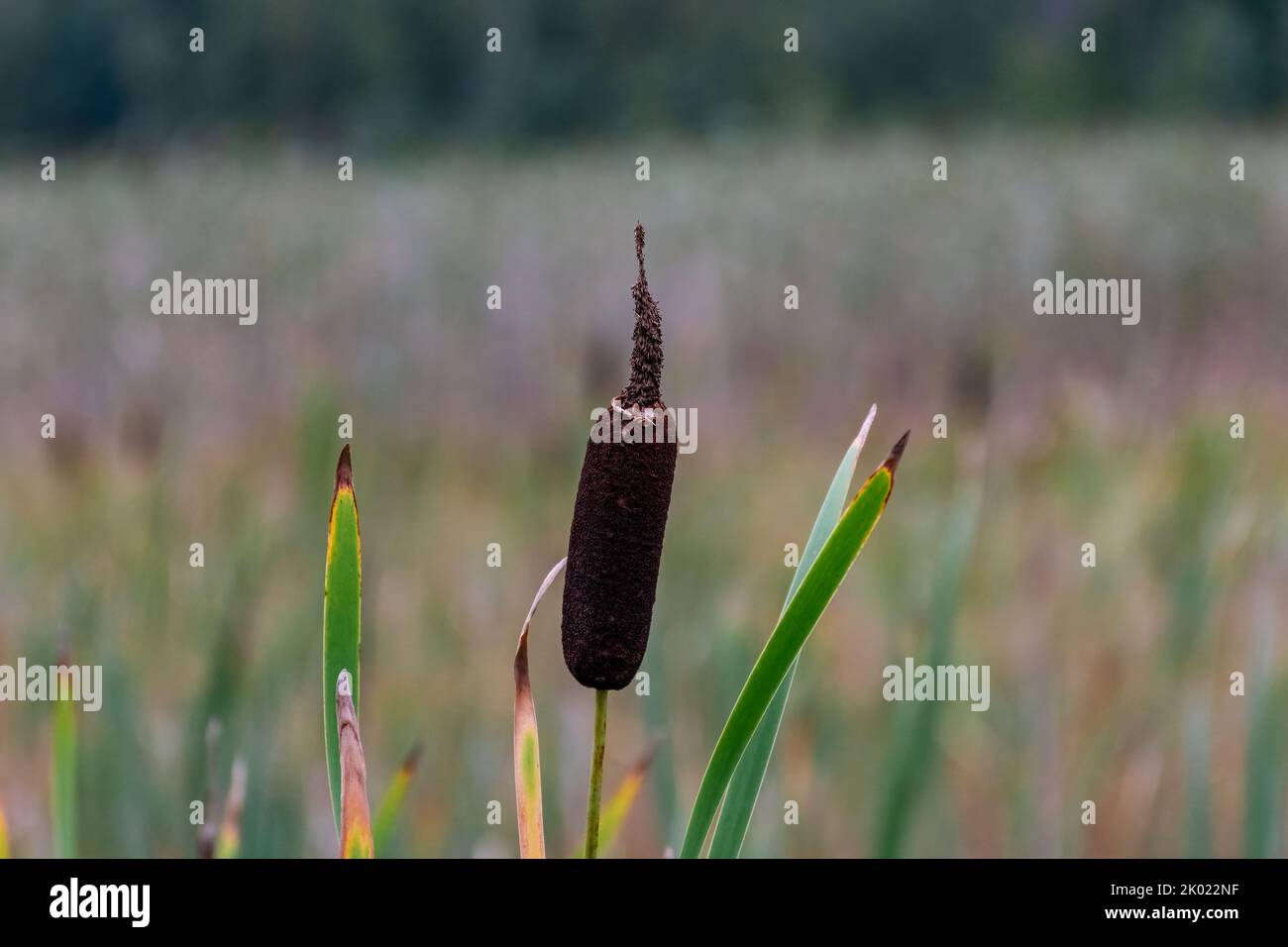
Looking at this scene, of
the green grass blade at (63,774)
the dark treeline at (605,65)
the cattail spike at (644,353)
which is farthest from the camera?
the dark treeline at (605,65)

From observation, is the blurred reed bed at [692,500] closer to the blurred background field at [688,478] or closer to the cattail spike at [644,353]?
the blurred background field at [688,478]

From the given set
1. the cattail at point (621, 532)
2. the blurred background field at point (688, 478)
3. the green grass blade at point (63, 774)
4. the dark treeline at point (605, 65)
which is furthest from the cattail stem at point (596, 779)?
the dark treeline at point (605, 65)

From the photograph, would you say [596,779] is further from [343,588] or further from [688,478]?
[688,478]

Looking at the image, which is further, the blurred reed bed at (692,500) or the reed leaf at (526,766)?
the blurred reed bed at (692,500)
